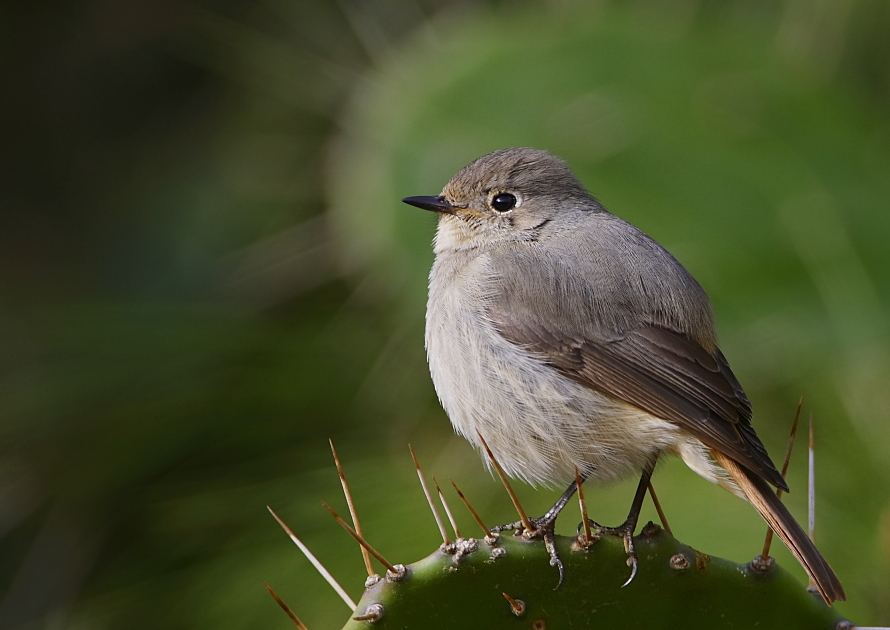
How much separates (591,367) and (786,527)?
2.42 ft

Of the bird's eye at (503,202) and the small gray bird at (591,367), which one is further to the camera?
the bird's eye at (503,202)

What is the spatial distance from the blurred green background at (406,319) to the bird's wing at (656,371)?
86cm

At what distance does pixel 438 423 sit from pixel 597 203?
143 centimetres

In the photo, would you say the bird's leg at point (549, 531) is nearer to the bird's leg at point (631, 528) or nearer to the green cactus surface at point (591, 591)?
the green cactus surface at point (591, 591)

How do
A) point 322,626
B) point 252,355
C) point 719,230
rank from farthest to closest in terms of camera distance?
point 252,355, point 719,230, point 322,626

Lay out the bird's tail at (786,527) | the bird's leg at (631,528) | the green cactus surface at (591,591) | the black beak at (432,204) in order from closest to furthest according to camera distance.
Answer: the green cactus surface at (591,591) < the bird's leg at (631,528) < the bird's tail at (786,527) < the black beak at (432,204)

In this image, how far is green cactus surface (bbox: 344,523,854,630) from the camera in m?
2.01

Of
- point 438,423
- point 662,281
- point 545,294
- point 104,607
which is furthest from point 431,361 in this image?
point 104,607

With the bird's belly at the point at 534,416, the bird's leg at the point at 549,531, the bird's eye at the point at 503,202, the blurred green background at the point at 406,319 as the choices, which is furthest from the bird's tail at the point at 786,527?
the bird's eye at the point at 503,202

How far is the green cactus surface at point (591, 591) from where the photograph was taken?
2.01 meters

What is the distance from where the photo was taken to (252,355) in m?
4.60

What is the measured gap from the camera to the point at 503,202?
11.9 feet

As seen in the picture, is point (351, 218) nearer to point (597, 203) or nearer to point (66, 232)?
point (597, 203)

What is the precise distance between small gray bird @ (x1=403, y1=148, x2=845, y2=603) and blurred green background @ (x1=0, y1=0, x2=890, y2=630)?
834 millimetres
